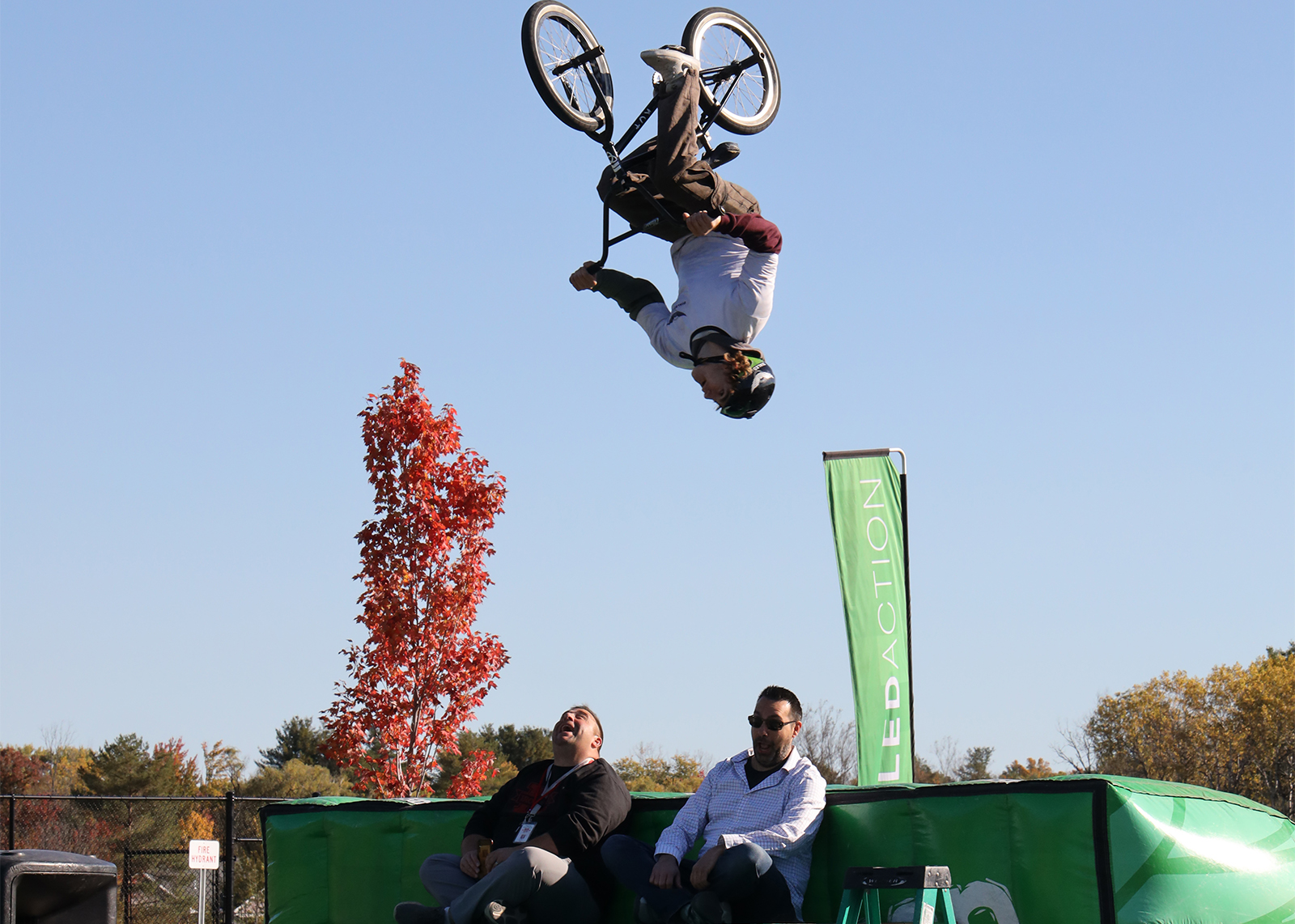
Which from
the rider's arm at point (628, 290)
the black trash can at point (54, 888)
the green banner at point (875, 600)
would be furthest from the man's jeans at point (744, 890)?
the green banner at point (875, 600)

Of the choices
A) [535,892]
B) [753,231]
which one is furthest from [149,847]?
[753,231]

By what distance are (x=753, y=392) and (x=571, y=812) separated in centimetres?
180

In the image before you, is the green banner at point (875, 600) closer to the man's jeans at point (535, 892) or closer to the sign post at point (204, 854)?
the man's jeans at point (535, 892)

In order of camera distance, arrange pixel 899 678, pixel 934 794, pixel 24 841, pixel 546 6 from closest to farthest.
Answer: pixel 934 794 → pixel 546 6 → pixel 899 678 → pixel 24 841

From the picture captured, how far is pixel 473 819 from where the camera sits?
5.61 meters

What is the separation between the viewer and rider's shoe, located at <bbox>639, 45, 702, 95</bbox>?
489 cm

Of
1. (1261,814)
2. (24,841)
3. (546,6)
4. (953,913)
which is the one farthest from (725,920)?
(24,841)

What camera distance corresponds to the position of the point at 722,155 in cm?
536

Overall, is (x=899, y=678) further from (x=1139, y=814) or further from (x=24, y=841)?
(x=24, y=841)

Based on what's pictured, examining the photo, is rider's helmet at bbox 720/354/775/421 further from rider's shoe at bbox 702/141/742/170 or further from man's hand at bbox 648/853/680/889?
man's hand at bbox 648/853/680/889

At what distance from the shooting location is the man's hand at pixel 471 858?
5312 millimetres

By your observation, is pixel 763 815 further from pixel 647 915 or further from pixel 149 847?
pixel 149 847

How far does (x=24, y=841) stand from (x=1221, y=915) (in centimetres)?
1377

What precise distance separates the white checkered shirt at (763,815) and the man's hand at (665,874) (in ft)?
0.33
